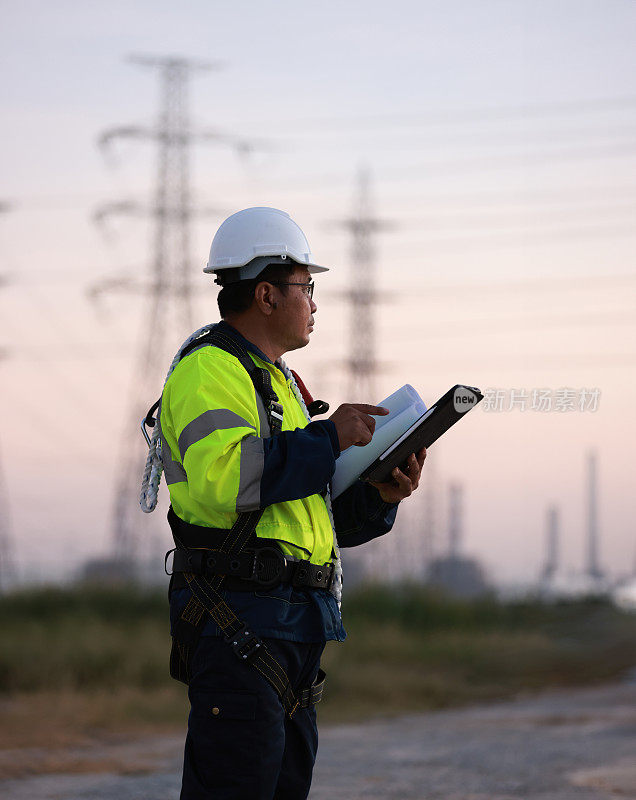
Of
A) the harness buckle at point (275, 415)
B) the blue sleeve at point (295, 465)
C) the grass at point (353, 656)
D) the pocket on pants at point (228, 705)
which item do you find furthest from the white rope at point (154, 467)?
the grass at point (353, 656)

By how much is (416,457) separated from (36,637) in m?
11.9

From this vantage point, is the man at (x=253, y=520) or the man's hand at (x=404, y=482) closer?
the man at (x=253, y=520)

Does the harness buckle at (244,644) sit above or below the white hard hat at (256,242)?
below

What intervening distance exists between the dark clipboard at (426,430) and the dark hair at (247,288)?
24.2 inches

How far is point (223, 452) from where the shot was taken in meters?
3.22

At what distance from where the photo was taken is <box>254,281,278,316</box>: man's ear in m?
3.62

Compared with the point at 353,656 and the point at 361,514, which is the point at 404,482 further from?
the point at 353,656

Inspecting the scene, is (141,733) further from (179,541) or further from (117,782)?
(179,541)

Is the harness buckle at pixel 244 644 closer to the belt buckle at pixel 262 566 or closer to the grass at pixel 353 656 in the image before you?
the belt buckle at pixel 262 566

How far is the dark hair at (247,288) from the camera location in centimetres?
365

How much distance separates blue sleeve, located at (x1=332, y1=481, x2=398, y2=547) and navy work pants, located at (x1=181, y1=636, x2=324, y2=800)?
22.5 inches

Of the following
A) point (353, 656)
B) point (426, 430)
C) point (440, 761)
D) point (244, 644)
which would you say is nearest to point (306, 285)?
point (426, 430)

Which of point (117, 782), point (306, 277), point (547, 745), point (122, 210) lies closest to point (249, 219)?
point (306, 277)

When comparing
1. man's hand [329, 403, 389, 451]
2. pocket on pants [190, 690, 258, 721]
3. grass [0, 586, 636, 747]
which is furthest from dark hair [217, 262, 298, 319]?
grass [0, 586, 636, 747]
